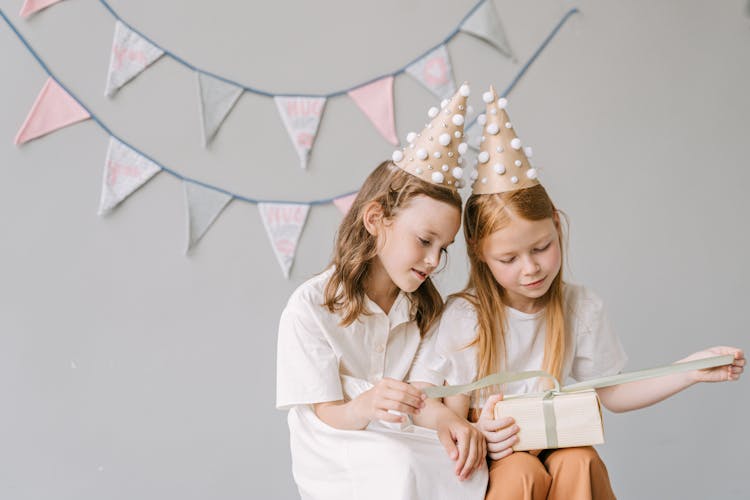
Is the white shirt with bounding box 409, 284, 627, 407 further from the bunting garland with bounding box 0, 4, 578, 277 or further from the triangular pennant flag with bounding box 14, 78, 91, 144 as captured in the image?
the triangular pennant flag with bounding box 14, 78, 91, 144

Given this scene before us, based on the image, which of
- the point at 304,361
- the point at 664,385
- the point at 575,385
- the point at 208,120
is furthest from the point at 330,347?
the point at 208,120

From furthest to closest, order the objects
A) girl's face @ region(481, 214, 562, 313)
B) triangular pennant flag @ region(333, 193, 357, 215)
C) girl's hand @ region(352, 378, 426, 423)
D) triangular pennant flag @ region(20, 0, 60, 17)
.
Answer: triangular pennant flag @ region(333, 193, 357, 215) → triangular pennant flag @ region(20, 0, 60, 17) → girl's face @ region(481, 214, 562, 313) → girl's hand @ region(352, 378, 426, 423)

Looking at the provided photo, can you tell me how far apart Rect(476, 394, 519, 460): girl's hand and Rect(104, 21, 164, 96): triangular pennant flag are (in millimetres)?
971

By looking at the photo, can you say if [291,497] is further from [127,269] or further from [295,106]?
[295,106]

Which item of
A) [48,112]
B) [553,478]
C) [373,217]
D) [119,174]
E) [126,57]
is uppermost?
[126,57]

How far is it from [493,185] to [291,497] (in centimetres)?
86

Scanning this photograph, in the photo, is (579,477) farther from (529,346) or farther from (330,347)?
(330,347)

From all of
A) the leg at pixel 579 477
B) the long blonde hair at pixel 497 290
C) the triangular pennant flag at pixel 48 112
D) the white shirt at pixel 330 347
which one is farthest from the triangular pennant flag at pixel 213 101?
the leg at pixel 579 477

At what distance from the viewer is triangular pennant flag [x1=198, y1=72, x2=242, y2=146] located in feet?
5.21

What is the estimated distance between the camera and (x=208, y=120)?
1591mm

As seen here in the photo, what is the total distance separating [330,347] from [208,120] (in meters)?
0.61

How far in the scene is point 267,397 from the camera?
1.64 m

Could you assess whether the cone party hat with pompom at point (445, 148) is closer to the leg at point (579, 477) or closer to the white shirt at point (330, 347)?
the white shirt at point (330, 347)

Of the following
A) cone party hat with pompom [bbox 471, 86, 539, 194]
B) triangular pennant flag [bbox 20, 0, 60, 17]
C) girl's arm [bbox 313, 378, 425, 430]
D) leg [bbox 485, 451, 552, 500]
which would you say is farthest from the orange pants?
triangular pennant flag [bbox 20, 0, 60, 17]
